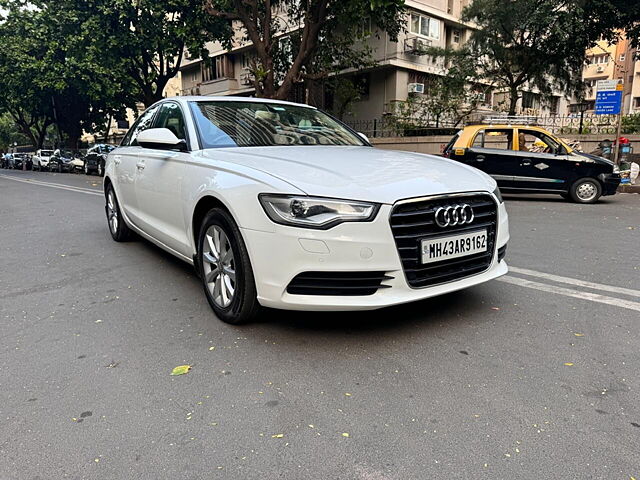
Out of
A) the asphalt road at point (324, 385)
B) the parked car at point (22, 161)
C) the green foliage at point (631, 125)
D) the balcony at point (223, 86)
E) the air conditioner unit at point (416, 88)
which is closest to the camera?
the asphalt road at point (324, 385)

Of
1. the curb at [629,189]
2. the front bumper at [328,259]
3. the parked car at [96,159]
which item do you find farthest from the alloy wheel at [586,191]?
the parked car at [96,159]

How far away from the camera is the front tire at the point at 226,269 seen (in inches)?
119

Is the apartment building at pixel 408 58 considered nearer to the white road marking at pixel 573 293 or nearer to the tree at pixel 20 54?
the tree at pixel 20 54

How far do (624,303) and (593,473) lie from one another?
2226mm

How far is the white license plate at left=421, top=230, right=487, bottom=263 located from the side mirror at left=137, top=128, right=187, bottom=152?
6.69ft

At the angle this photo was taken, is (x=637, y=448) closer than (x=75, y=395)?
Yes

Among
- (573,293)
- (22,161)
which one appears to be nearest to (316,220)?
(573,293)

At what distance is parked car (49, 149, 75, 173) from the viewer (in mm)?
28812

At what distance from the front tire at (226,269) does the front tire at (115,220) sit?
2.71 metres

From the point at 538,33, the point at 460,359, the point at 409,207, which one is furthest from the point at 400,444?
the point at 538,33

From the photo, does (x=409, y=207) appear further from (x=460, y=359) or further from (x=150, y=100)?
(x=150, y=100)

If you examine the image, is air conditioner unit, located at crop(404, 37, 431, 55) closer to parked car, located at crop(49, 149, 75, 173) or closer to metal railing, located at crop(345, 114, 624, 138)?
metal railing, located at crop(345, 114, 624, 138)

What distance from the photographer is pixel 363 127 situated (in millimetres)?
23344

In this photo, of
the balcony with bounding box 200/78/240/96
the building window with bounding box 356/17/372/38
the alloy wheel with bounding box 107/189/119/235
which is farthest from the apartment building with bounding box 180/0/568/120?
the alloy wheel with bounding box 107/189/119/235
